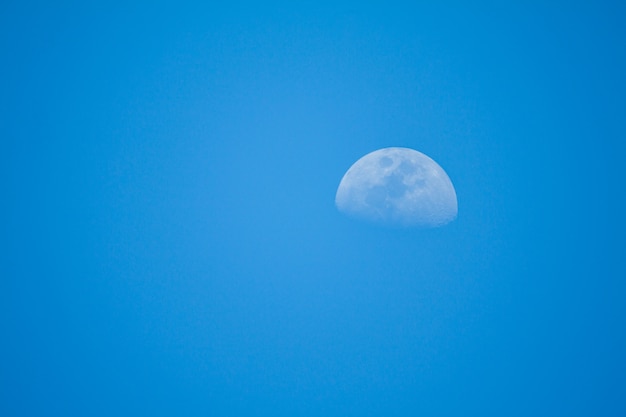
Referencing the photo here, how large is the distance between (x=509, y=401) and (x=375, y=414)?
9.34 ft

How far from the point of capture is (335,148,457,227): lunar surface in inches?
239

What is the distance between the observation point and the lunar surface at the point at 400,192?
6078 mm

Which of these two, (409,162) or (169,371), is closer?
(409,162)

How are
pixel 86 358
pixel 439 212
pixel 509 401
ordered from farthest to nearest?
pixel 509 401 < pixel 86 358 < pixel 439 212

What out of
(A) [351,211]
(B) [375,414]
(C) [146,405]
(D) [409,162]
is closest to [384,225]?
(A) [351,211]

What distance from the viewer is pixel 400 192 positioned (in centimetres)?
614

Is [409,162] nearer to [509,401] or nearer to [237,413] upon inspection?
[509,401]

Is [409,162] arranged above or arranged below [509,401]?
above

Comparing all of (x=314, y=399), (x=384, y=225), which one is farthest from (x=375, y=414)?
(x=384, y=225)

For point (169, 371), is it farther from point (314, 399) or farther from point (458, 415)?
point (458, 415)

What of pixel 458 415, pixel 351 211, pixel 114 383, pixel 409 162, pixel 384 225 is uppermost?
pixel 409 162

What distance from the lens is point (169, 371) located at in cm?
747

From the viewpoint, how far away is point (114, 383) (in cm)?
691

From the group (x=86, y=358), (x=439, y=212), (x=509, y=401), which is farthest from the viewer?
(x=509, y=401)
